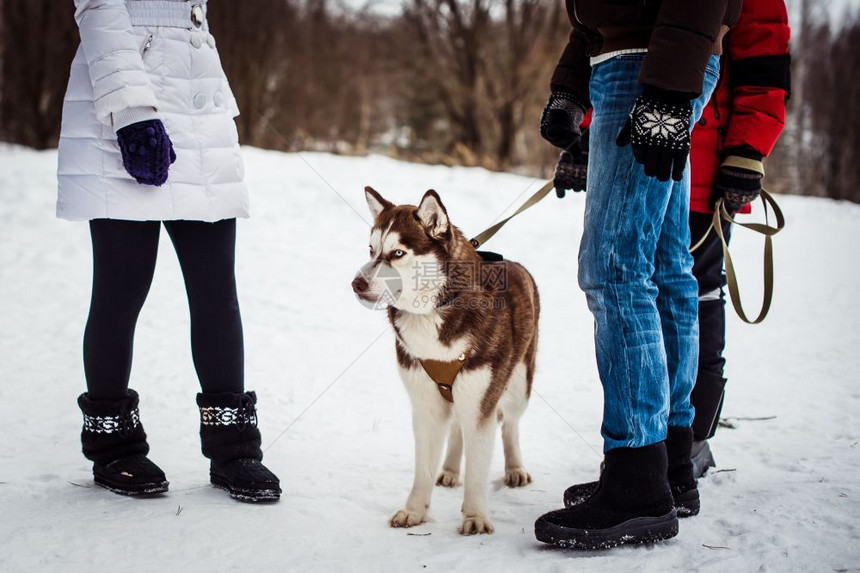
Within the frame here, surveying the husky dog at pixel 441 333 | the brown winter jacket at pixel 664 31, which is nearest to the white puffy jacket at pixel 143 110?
the husky dog at pixel 441 333

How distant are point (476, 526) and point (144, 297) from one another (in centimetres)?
143

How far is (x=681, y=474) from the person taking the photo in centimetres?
230

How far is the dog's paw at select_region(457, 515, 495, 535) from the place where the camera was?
2.24 m

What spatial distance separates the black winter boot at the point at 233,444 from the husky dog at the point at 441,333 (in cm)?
50

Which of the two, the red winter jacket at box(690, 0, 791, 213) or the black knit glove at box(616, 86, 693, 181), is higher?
the red winter jacket at box(690, 0, 791, 213)

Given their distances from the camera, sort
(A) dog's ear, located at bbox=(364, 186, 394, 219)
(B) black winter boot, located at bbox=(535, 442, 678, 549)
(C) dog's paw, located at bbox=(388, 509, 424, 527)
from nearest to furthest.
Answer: (B) black winter boot, located at bbox=(535, 442, 678, 549) → (C) dog's paw, located at bbox=(388, 509, 424, 527) → (A) dog's ear, located at bbox=(364, 186, 394, 219)

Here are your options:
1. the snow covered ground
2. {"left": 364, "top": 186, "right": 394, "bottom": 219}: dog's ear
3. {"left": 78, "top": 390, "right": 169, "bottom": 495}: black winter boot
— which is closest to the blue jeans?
the snow covered ground

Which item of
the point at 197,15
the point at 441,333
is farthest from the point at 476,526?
the point at 197,15

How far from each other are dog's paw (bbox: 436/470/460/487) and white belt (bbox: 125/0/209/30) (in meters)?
1.98

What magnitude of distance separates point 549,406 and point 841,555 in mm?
2031

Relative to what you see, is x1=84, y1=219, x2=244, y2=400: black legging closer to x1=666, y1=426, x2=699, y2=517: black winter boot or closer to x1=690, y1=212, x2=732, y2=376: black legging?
x1=666, y1=426, x2=699, y2=517: black winter boot

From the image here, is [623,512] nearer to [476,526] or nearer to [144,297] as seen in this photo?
[476,526]

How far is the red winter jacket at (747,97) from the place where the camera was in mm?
2502

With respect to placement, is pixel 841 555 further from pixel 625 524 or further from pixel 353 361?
pixel 353 361
